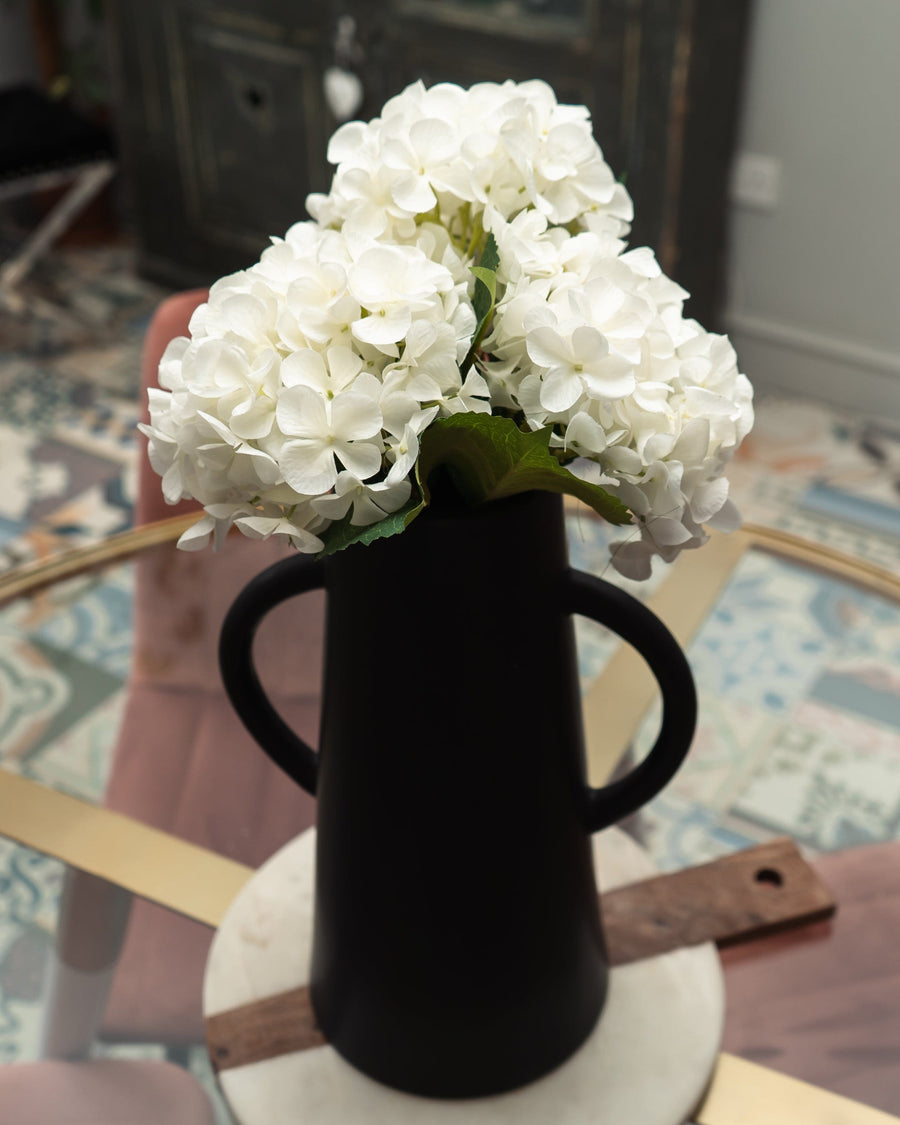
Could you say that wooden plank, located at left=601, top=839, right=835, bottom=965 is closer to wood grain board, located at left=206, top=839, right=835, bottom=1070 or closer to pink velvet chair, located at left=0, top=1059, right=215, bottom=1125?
wood grain board, located at left=206, top=839, right=835, bottom=1070

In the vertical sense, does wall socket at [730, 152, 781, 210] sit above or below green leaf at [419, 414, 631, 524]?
below

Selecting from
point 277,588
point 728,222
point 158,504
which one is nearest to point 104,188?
point 728,222

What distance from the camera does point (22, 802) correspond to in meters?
1.09

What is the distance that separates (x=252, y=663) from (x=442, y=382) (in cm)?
27

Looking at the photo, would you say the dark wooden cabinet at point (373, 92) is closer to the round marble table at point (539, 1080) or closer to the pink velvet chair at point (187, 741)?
the pink velvet chair at point (187, 741)

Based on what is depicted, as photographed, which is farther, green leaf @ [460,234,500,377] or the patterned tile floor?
the patterned tile floor

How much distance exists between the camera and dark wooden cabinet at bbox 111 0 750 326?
2.61 metres

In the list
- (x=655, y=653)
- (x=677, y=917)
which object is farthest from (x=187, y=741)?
(x=655, y=653)

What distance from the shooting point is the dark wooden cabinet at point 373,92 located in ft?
8.55

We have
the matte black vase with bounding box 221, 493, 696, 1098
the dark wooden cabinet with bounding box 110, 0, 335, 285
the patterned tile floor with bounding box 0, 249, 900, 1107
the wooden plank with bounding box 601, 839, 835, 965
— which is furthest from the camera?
the dark wooden cabinet with bounding box 110, 0, 335, 285

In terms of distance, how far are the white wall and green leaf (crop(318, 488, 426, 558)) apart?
244cm

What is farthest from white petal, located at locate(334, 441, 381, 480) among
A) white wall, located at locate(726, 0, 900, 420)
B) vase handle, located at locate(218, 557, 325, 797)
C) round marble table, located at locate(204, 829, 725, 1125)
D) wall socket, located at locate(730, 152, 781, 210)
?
wall socket, located at locate(730, 152, 781, 210)

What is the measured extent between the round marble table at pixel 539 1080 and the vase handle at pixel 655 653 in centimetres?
20

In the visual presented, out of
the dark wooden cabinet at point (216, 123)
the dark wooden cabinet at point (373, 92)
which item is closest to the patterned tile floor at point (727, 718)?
the dark wooden cabinet at point (373, 92)
